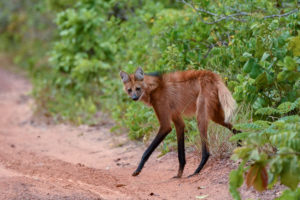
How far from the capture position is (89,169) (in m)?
5.12

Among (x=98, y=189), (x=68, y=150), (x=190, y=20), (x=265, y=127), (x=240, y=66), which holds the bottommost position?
(x=68, y=150)

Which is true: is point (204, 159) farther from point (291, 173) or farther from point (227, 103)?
point (291, 173)

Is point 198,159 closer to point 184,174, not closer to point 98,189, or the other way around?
point 184,174

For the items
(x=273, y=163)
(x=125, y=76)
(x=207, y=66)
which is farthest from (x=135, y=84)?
(x=273, y=163)

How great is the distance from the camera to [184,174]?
192 inches

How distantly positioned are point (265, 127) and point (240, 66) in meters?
1.54

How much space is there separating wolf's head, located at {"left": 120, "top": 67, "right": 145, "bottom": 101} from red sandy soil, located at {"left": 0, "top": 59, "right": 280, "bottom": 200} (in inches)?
38.8

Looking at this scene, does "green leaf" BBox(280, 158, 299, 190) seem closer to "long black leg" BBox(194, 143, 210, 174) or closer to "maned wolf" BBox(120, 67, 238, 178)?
"maned wolf" BBox(120, 67, 238, 178)

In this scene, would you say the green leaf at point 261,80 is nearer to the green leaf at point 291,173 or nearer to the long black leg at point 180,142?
the long black leg at point 180,142

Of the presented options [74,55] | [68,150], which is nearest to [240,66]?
[68,150]

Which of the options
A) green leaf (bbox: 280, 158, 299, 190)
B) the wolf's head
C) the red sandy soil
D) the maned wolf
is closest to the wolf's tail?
the maned wolf

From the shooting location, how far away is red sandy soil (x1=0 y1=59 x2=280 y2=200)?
12.3 feet

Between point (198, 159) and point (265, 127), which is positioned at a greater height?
point (265, 127)

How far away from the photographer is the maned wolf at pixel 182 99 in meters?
4.68
